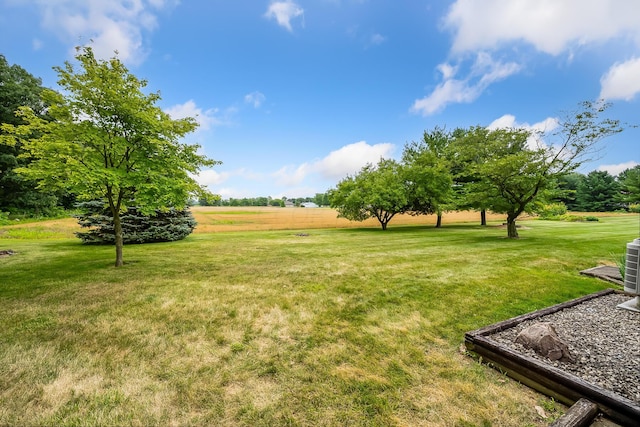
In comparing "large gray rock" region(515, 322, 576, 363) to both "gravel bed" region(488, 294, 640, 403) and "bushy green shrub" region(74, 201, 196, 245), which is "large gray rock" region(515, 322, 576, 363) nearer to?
"gravel bed" region(488, 294, 640, 403)

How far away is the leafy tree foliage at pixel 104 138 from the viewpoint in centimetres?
655

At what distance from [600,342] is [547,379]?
5.02ft

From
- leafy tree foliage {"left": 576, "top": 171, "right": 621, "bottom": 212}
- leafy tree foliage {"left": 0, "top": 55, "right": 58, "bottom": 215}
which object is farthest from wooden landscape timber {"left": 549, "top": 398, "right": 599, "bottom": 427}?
leafy tree foliage {"left": 576, "top": 171, "right": 621, "bottom": 212}

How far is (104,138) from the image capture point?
7047 mm

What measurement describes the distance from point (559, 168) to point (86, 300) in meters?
18.4

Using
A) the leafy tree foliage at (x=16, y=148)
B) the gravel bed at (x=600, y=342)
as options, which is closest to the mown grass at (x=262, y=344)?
the gravel bed at (x=600, y=342)

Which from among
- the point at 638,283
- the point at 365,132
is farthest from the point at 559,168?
the point at 365,132

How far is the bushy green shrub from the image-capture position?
13.7 meters

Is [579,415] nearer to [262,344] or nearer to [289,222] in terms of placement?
[262,344]

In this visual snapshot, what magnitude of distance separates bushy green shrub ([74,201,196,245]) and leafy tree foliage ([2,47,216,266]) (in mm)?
5965

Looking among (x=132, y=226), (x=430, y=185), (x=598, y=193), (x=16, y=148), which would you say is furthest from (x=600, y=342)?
(x=598, y=193)

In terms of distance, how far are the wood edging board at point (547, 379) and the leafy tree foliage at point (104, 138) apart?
809 centimetres

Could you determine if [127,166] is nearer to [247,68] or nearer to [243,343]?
[243,343]

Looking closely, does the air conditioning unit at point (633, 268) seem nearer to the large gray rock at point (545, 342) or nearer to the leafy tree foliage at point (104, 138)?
the large gray rock at point (545, 342)
